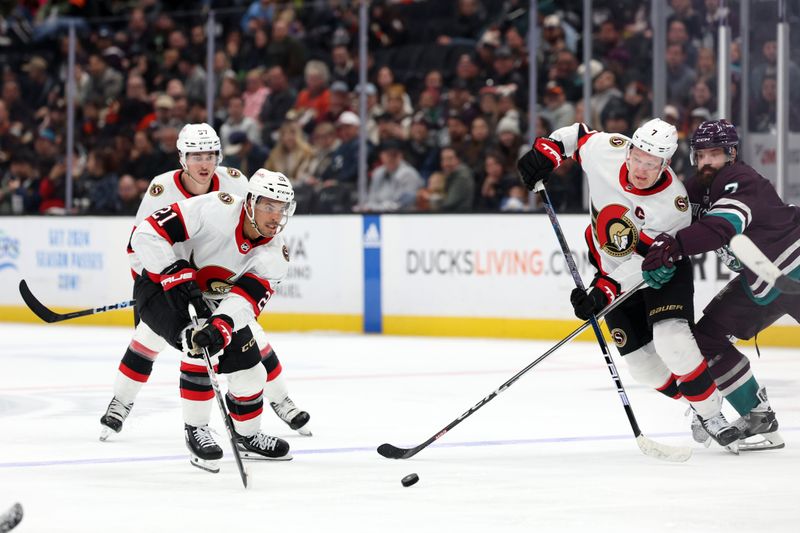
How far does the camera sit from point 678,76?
8.33 m

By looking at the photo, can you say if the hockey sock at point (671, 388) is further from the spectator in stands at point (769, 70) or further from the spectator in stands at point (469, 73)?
the spectator in stands at point (469, 73)

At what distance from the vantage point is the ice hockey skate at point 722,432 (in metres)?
4.49

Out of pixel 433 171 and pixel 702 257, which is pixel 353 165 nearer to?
pixel 433 171

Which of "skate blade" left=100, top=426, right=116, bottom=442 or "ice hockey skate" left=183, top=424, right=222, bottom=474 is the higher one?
"ice hockey skate" left=183, top=424, right=222, bottom=474

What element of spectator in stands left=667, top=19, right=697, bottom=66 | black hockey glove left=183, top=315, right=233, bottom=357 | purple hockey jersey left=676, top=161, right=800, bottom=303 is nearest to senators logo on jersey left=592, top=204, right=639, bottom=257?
purple hockey jersey left=676, top=161, right=800, bottom=303

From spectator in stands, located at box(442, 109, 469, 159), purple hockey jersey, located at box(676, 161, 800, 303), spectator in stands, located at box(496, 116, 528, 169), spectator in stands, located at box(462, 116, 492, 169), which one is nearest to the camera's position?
purple hockey jersey, located at box(676, 161, 800, 303)

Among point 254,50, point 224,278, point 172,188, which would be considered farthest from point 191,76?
point 224,278

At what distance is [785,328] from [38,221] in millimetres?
5557

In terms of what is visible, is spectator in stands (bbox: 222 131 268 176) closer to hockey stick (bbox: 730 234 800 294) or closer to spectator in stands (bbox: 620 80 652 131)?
spectator in stands (bbox: 620 80 652 131)

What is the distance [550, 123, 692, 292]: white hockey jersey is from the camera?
4547mm

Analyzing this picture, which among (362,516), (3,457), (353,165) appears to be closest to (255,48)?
(353,165)

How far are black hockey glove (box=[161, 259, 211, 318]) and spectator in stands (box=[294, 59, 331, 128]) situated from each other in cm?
601

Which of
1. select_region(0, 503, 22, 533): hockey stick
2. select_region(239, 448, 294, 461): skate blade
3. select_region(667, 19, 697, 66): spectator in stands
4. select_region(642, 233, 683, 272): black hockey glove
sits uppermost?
select_region(667, 19, 697, 66): spectator in stands

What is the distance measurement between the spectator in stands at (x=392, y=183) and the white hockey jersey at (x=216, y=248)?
512 cm
